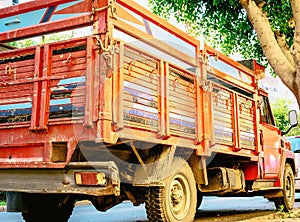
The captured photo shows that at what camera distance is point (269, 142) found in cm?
875

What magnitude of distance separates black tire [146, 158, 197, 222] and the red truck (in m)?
0.01

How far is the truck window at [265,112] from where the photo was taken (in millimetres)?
8821

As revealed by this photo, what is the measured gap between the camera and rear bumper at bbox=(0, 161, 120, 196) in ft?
14.8

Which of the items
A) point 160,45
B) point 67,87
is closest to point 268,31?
point 160,45

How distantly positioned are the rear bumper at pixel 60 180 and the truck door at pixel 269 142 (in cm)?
440

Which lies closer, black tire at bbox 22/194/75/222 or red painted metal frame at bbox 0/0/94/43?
red painted metal frame at bbox 0/0/94/43

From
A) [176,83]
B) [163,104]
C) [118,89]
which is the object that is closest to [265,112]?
[176,83]

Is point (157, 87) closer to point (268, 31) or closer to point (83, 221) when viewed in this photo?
point (268, 31)

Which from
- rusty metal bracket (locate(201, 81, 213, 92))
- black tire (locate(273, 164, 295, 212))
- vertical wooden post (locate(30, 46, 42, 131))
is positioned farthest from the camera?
black tire (locate(273, 164, 295, 212))

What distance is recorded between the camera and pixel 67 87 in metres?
4.79

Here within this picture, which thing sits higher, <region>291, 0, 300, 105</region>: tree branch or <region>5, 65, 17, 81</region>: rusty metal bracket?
<region>291, 0, 300, 105</region>: tree branch

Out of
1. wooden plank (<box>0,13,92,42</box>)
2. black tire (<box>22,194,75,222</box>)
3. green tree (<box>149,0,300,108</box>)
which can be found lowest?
black tire (<box>22,194,75,222</box>)

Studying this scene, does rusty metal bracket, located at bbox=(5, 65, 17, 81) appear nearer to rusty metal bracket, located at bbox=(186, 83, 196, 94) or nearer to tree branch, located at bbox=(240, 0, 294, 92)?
rusty metal bracket, located at bbox=(186, 83, 196, 94)

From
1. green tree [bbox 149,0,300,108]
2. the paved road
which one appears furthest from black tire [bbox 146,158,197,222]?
green tree [bbox 149,0,300,108]
